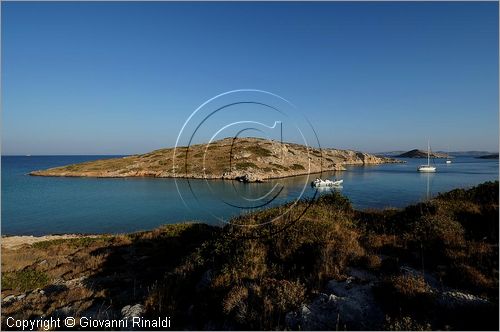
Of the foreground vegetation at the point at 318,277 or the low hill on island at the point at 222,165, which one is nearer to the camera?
the foreground vegetation at the point at 318,277

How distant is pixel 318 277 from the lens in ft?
32.4

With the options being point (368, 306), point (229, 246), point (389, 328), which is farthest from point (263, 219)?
point (389, 328)

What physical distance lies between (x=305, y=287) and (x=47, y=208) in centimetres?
6119

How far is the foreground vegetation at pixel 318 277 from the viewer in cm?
796

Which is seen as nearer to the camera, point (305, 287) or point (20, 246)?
point (305, 287)

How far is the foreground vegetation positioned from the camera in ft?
26.1

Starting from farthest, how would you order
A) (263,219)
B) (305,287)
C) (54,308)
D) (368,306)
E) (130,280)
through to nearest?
(263,219) < (130,280) < (54,308) < (305,287) < (368,306)

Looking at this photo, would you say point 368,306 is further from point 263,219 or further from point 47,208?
point 47,208

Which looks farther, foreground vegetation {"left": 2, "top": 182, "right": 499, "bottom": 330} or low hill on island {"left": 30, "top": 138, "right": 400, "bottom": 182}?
low hill on island {"left": 30, "top": 138, "right": 400, "bottom": 182}

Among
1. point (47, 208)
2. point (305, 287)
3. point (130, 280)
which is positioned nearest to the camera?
point (305, 287)

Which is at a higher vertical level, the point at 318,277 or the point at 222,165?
the point at 222,165

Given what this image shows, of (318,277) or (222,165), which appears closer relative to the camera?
(318,277)

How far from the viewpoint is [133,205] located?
2270 inches

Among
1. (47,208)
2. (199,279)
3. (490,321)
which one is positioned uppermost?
(490,321)
